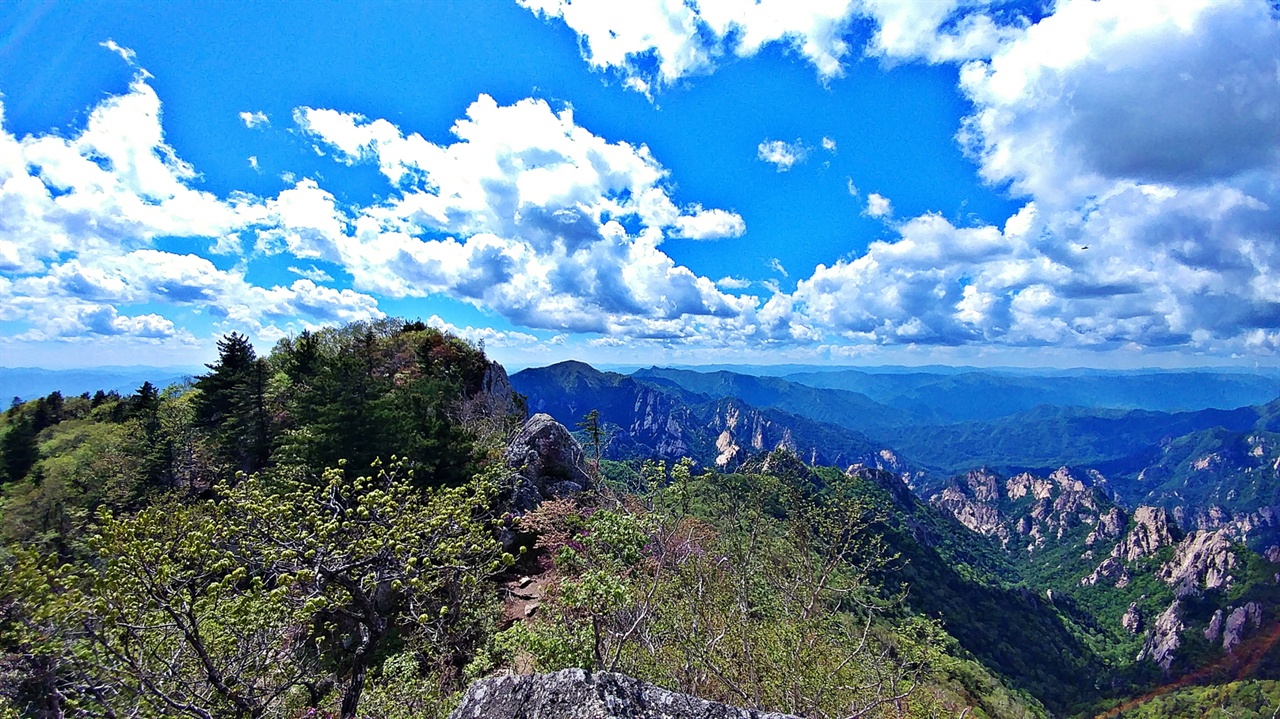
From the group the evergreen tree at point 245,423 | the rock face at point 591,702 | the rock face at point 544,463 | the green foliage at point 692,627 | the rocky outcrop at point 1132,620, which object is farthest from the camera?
the rocky outcrop at point 1132,620

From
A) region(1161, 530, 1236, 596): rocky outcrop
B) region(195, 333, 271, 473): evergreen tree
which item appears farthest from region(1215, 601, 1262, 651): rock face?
region(195, 333, 271, 473): evergreen tree

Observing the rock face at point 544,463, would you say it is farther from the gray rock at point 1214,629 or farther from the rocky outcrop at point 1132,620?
the rocky outcrop at point 1132,620

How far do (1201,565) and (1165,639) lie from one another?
1888 inches

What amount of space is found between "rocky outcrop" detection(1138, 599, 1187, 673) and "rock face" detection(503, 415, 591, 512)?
600ft

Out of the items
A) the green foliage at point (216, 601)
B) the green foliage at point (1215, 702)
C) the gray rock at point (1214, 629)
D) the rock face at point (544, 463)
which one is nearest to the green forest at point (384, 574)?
the green foliage at point (216, 601)

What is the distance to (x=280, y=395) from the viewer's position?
42.7 metres

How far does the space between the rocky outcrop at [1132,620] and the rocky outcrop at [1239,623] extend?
36.4m

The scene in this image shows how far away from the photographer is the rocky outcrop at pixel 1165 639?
5246 inches

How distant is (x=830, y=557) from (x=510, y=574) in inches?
787

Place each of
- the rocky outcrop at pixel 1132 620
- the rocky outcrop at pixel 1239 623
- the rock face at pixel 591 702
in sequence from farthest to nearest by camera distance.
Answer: the rocky outcrop at pixel 1132 620 → the rocky outcrop at pixel 1239 623 → the rock face at pixel 591 702

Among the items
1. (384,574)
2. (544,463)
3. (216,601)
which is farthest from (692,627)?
(544,463)

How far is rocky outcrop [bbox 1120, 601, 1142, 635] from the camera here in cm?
16650

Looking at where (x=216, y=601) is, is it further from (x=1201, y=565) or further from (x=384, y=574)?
(x=1201, y=565)

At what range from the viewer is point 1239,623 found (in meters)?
132
